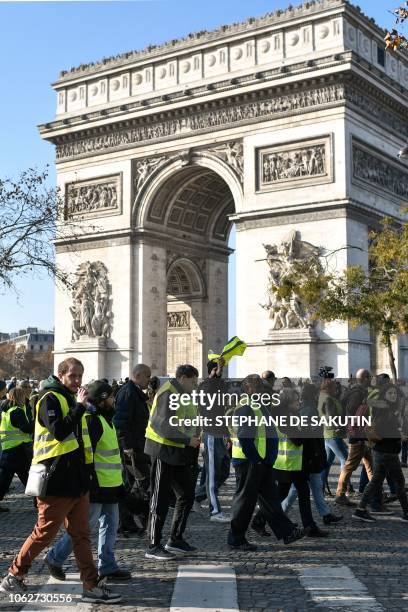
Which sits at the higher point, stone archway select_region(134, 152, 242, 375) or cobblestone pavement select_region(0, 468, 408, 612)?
stone archway select_region(134, 152, 242, 375)

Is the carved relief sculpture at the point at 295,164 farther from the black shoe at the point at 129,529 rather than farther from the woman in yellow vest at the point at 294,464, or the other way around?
the black shoe at the point at 129,529

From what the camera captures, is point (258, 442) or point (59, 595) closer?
point (59, 595)

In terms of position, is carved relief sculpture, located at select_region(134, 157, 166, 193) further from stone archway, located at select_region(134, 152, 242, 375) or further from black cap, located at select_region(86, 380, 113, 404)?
black cap, located at select_region(86, 380, 113, 404)

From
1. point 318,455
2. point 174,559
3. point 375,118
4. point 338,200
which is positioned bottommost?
point 174,559

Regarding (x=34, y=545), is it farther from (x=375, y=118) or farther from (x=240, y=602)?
(x=375, y=118)

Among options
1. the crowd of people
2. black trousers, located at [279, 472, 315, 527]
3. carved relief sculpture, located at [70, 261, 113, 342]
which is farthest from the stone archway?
black trousers, located at [279, 472, 315, 527]

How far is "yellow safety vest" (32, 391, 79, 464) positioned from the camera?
21.2 feet

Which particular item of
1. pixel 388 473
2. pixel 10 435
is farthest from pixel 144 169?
pixel 388 473

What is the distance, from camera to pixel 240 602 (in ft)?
21.2

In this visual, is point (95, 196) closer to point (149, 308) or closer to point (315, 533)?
point (149, 308)

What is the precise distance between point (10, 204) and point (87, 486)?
14735 mm

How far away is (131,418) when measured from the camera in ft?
30.2

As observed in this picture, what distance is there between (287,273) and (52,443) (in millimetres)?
21103

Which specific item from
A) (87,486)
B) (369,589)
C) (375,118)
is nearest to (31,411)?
(87,486)
